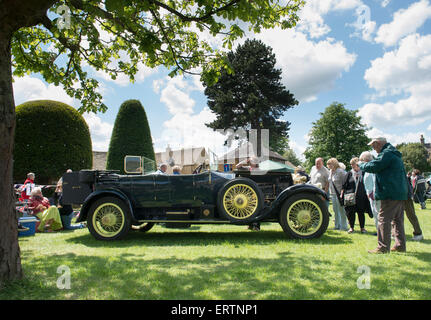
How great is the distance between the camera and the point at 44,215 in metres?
7.97

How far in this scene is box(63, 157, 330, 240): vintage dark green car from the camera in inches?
230

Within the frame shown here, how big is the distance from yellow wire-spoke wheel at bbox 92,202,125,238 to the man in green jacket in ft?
15.7

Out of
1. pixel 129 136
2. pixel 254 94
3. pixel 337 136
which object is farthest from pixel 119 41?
pixel 337 136

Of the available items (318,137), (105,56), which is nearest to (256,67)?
(318,137)

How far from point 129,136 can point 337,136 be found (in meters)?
30.6

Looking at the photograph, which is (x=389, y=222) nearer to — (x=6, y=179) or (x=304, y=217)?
(x=304, y=217)

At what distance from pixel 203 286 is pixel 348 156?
3899 centimetres

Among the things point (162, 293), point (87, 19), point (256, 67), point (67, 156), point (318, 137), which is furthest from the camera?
point (318, 137)

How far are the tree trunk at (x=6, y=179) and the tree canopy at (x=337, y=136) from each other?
3832cm

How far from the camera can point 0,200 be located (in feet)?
A: 10.5

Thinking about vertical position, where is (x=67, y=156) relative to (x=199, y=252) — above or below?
above

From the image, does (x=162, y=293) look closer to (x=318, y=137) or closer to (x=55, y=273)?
(x=55, y=273)

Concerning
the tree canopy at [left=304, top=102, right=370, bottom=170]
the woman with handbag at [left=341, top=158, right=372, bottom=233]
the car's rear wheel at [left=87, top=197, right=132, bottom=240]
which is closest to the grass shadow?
the car's rear wheel at [left=87, top=197, right=132, bottom=240]

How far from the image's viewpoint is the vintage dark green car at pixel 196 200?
19.2 ft
